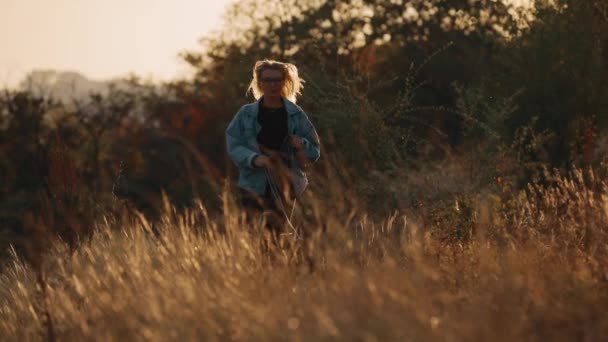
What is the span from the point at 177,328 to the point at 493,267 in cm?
161

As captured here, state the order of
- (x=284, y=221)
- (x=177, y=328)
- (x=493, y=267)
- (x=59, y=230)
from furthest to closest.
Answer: (x=59, y=230)
(x=284, y=221)
(x=493, y=267)
(x=177, y=328)

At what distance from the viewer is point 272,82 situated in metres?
6.85

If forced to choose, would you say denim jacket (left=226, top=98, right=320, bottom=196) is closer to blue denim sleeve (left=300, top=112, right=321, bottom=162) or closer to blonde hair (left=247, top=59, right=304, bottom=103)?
blue denim sleeve (left=300, top=112, right=321, bottom=162)

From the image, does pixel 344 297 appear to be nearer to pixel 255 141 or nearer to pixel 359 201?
pixel 255 141

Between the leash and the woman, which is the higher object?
the woman

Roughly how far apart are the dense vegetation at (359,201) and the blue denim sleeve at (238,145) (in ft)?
0.38

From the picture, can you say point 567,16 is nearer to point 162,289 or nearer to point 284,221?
point 284,221

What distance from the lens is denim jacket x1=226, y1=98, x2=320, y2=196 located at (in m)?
6.77

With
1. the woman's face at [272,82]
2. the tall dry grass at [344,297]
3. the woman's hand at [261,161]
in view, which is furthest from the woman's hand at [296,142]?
the tall dry grass at [344,297]

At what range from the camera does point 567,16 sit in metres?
15.9

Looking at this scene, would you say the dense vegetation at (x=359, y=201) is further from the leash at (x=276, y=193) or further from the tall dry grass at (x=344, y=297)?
the leash at (x=276, y=193)

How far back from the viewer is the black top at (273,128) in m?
6.90

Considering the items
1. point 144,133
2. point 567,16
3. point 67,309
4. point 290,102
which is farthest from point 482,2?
point 67,309

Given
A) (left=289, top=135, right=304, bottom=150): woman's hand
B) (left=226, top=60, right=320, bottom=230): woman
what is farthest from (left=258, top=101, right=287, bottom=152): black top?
(left=289, top=135, right=304, bottom=150): woman's hand
